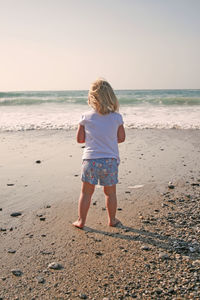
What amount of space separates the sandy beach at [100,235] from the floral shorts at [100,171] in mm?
505

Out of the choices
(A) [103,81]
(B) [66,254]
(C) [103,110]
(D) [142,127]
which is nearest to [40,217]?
(B) [66,254]

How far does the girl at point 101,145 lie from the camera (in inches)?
123

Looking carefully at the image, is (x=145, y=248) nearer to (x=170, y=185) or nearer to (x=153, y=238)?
(x=153, y=238)

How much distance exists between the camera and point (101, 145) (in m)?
3.17

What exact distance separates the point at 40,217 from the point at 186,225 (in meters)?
1.60

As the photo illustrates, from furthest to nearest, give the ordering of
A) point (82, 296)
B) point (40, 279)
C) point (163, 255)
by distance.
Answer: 1. point (163, 255)
2. point (40, 279)
3. point (82, 296)

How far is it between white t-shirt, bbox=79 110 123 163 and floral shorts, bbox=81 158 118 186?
0.05 m

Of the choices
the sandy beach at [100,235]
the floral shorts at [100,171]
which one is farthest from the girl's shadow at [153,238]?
the floral shorts at [100,171]

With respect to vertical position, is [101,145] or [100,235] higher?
[101,145]

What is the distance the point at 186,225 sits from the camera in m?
3.10

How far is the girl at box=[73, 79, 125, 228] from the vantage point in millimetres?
3125

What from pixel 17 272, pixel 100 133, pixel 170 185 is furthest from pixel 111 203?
pixel 170 185

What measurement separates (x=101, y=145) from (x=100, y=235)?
3.00ft

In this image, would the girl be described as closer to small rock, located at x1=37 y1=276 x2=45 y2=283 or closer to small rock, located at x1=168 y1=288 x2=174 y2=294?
small rock, located at x1=37 y1=276 x2=45 y2=283
